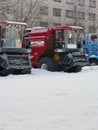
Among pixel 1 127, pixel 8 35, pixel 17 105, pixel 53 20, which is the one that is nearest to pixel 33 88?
pixel 17 105

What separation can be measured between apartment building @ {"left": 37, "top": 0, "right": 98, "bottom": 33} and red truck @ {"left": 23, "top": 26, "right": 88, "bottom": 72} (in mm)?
46461

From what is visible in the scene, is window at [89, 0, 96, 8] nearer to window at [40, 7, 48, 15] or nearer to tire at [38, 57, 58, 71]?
window at [40, 7, 48, 15]

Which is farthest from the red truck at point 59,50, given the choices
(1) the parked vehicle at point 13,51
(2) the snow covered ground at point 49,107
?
(2) the snow covered ground at point 49,107

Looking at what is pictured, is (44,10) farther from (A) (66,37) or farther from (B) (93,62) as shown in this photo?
(A) (66,37)

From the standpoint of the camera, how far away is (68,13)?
3199 inches

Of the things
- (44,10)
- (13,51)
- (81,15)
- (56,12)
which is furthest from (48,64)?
(56,12)

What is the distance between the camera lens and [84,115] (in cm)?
979

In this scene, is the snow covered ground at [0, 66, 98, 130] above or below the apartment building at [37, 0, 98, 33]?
below

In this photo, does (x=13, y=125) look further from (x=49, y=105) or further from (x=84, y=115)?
(x=49, y=105)

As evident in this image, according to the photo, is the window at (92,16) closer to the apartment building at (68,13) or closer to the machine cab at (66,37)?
the apartment building at (68,13)

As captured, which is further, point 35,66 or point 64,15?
point 64,15

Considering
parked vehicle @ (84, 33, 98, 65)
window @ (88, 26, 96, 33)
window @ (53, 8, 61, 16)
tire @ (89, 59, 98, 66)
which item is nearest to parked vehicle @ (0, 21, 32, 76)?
parked vehicle @ (84, 33, 98, 65)

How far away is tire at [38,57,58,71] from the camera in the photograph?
25859 millimetres

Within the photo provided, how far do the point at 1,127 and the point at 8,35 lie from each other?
15.9 metres
